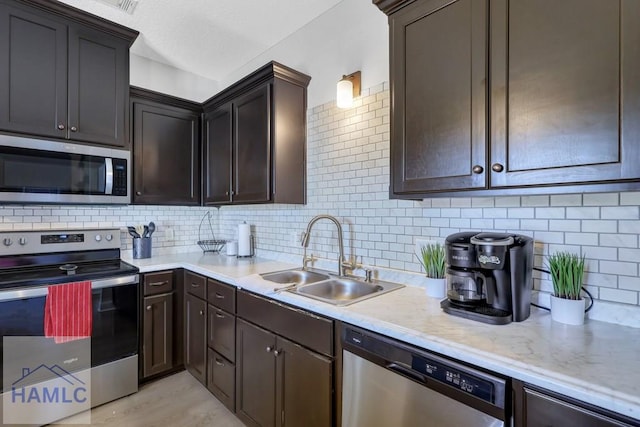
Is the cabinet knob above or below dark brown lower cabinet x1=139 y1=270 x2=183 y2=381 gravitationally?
above

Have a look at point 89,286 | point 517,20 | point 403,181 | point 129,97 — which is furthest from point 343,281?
point 129,97

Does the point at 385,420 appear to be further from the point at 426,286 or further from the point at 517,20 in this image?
the point at 517,20

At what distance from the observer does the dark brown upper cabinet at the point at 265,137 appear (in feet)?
7.16

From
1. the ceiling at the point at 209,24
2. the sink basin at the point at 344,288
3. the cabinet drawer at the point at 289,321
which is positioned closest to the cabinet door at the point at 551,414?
the cabinet drawer at the point at 289,321

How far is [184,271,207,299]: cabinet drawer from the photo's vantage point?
7.50 ft

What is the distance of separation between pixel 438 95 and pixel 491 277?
771 mm

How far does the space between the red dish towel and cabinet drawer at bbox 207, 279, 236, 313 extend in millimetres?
744

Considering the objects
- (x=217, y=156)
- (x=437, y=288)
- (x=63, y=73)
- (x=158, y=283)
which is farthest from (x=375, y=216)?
(x=63, y=73)

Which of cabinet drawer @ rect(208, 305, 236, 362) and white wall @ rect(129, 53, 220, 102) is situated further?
white wall @ rect(129, 53, 220, 102)

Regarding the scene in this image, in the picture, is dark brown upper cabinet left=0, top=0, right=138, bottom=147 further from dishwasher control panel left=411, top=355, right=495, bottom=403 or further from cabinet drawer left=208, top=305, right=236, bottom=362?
dishwasher control panel left=411, top=355, right=495, bottom=403

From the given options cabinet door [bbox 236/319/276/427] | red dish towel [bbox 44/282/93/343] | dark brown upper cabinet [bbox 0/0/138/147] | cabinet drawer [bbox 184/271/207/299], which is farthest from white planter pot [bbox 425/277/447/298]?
dark brown upper cabinet [bbox 0/0/138/147]

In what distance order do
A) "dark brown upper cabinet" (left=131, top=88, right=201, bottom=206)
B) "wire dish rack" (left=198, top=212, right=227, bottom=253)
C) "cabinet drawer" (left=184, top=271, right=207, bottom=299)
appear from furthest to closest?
"wire dish rack" (left=198, top=212, right=227, bottom=253)
"dark brown upper cabinet" (left=131, top=88, right=201, bottom=206)
"cabinet drawer" (left=184, top=271, right=207, bottom=299)

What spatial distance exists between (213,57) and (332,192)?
179 centimetres

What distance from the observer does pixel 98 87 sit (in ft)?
7.35
